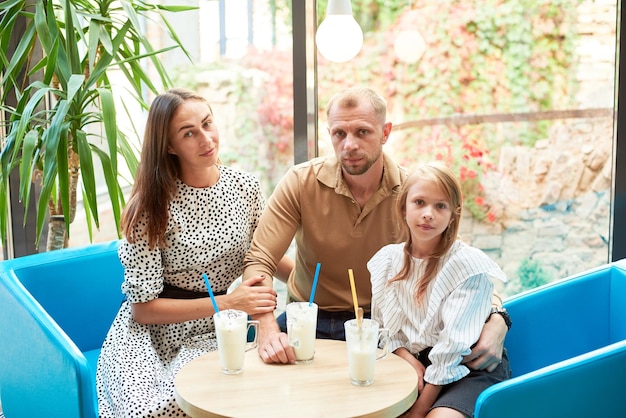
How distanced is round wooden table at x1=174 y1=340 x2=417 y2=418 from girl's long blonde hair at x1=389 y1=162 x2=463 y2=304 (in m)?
0.25

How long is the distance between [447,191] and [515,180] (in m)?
1.31

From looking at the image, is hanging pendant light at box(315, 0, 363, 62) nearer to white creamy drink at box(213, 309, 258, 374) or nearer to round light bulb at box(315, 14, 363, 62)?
round light bulb at box(315, 14, 363, 62)

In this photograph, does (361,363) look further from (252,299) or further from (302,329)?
(252,299)

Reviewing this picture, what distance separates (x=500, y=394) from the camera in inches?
77.1

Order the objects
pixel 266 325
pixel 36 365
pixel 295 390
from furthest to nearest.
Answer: pixel 36 365, pixel 266 325, pixel 295 390

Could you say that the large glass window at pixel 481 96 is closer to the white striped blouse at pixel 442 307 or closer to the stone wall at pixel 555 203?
the stone wall at pixel 555 203

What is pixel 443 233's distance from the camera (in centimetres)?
235

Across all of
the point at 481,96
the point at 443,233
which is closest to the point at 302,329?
the point at 443,233

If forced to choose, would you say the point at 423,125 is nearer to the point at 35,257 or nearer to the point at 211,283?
the point at 211,283

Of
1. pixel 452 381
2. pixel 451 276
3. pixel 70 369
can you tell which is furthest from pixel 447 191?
pixel 70 369

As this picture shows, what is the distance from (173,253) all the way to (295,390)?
80 centimetres

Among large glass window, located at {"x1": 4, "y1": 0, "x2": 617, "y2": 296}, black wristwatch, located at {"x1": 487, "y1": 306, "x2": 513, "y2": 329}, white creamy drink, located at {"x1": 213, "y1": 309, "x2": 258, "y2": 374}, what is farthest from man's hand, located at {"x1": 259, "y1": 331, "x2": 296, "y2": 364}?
large glass window, located at {"x1": 4, "y1": 0, "x2": 617, "y2": 296}

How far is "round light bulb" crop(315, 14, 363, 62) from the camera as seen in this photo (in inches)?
118

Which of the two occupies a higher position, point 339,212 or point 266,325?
point 339,212
